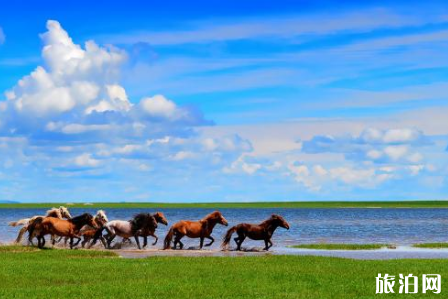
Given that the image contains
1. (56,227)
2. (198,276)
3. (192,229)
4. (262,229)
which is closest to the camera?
(198,276)

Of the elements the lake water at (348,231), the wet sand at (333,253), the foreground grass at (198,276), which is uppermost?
the lake water at (348,231)

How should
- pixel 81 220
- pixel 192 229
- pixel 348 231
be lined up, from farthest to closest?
pixel 348 231
pixel 192 229
pixel 81 220

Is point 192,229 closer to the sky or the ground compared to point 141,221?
closer to the ground

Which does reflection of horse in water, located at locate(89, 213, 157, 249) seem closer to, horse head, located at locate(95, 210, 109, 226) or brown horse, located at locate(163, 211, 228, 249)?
brown horse, located at locate(163, 211, 228, 249)

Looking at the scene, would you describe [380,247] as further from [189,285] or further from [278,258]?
[189,285]

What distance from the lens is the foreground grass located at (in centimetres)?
1866

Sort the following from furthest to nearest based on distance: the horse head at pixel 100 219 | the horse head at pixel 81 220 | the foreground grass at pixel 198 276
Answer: the horse head at pixel 100 219
the horse head at pixel 81 220
the foreground grass at pixel 198 276

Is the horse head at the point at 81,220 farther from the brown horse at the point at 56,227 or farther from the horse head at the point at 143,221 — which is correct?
the horse head at the point at 143,221

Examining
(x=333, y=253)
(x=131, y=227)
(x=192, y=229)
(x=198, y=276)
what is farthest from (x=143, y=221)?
(x=198, y=276)

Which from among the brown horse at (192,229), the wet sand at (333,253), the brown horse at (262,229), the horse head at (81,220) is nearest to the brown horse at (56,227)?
the horse head at (81,220)

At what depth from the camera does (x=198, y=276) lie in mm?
22344

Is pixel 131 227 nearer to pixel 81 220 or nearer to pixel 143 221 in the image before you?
pixel 143 221

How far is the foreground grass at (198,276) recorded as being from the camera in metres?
18.7

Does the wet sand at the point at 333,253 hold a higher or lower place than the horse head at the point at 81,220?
lower
